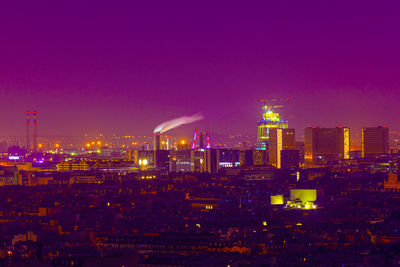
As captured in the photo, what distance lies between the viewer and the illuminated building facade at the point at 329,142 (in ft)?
499

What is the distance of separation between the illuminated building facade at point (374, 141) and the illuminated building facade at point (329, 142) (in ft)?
7.99

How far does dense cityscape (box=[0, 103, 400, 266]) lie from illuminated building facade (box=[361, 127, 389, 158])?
134 mm

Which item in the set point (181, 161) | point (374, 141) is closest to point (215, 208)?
point (181, 161)

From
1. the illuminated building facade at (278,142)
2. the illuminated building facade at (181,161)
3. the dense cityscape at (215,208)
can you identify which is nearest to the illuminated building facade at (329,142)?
the dense cityscape at (215,208)

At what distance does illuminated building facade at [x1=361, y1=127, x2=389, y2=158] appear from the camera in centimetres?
15075

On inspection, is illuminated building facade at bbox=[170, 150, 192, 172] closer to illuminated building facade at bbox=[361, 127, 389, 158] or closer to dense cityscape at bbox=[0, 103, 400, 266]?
dense cityscape at bbox=[0, 103, 400, 266]

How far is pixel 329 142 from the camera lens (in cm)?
15388

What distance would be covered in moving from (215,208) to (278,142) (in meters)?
74.3

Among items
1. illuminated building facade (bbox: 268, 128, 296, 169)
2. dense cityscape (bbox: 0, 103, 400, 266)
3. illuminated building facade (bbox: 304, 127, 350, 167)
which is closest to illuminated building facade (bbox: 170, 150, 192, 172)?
dense cityscape (bbox: 0, 103, 400, 266)

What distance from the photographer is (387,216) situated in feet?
211

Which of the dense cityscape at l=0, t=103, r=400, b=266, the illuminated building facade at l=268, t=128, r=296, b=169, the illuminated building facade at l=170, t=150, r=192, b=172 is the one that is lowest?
the dense cityscape at l=0, t=103, r=400, b=266

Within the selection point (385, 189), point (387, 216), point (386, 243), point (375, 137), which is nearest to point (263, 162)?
point (375, 137)

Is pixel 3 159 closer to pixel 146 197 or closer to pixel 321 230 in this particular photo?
pixel 146 197

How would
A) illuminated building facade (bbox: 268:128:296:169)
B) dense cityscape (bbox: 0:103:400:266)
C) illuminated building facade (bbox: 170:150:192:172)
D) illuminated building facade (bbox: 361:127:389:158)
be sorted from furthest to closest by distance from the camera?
illuminated building facade (bbox: 361:127:389:158) → illuminated building facade (bbox: 268:128:296:169) → illuminated building facade (bbox: 170:150:192:172) → dense cityscape (bbox: 0:103:400:266)
